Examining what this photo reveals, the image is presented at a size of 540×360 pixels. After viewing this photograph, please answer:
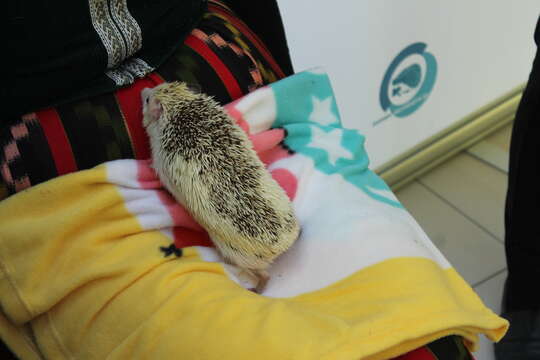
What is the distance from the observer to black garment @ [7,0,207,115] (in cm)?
55

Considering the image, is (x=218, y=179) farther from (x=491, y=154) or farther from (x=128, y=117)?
(x=491, y=154)

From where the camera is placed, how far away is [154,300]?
52 cm

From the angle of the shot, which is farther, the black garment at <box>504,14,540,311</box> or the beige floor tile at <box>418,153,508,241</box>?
the beige floor tile at <box>418,153,508,241</box>

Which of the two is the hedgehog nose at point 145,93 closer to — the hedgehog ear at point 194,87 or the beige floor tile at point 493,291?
the hedgehog ear at point 194,87

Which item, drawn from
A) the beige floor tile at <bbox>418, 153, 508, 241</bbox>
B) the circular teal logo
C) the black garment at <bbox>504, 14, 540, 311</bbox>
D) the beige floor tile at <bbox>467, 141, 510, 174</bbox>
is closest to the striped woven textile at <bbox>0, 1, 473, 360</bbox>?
the black garment at <bbox>504, 14, 540, 311</bbox>

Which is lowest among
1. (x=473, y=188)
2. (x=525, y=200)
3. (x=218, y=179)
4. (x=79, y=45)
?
(x=473, y=188)

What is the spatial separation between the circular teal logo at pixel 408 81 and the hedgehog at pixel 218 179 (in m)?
0.76

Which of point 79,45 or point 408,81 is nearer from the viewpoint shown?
point 79,45

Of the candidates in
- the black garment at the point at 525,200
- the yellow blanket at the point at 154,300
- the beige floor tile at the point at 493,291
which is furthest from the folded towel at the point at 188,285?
the beige floor tile at the point at 493,291

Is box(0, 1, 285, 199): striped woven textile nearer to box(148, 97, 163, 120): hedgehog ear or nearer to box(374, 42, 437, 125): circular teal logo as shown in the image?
box(148, 97, 163, 120): hedgehog ear

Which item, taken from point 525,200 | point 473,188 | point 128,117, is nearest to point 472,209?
point 473,188

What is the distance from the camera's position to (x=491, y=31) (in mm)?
1324

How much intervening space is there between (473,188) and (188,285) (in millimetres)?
1178

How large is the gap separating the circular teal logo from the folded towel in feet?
2.28
